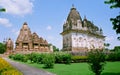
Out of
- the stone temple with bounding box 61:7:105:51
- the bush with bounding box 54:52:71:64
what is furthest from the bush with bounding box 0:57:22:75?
the stone temple with bounding box 61:7:105:51

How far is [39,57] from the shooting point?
110 ft

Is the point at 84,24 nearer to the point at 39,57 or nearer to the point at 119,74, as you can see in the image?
the point at 39,57

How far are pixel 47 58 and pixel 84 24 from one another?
28701 millimetres

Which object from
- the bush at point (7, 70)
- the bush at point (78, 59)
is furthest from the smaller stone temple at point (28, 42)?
the bush at point (7, 70)

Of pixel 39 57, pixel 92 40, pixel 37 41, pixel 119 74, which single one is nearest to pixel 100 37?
pixel 92 40

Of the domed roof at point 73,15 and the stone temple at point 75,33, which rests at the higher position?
the domed roof at point 73,15

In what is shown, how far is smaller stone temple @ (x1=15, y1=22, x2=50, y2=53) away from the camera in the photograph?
173 ft

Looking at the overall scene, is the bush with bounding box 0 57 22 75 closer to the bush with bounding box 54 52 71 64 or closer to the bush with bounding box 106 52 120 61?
the bush with bounding box 54 52 71 64

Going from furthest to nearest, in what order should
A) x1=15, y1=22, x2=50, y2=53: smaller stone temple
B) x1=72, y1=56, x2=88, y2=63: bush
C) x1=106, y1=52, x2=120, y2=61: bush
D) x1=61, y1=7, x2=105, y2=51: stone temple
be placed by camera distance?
x1=15, y1=22, x2=50, y2=53: smaller stone temple → x1=61, y1=7, x2=105, y2=51: stone temple → x1=106, y1=52, x2=120, y2=61: bush → x1=72, y1=56, x2=88, y2=63: bush

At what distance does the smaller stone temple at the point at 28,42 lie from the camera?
52.7 metres

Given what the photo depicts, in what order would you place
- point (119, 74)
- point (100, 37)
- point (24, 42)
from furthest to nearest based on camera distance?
point (100, 37) → point (24, 42) → point (119, 74)

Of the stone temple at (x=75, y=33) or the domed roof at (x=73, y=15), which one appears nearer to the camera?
the stone temple at (x=75, y=33)

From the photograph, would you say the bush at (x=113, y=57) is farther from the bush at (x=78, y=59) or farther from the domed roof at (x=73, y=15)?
the domed roof at (x=73, y=15)

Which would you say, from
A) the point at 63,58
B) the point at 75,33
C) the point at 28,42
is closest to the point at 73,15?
the point at 75,33
